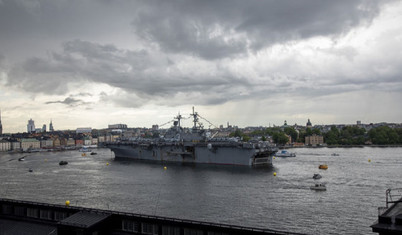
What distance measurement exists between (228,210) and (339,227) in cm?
720

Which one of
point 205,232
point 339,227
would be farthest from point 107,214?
point 339,227

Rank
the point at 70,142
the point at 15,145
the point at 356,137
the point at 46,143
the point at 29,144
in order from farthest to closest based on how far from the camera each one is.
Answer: the point at 70,142 → the point at 46,143 → the point at 29,144 → the point at 15,145 → the point at 356,137

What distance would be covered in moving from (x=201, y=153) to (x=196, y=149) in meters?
1.24

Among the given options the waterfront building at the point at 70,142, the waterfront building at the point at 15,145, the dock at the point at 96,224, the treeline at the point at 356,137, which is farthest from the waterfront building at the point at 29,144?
the dock at the point at 96,224

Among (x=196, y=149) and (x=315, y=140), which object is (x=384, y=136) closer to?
(x=315, y=140)

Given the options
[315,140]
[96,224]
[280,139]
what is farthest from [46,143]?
[96,224]

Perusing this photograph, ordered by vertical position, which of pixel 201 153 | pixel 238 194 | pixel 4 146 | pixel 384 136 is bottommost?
pixel 238 194

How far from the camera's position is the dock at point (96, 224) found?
11969 mm

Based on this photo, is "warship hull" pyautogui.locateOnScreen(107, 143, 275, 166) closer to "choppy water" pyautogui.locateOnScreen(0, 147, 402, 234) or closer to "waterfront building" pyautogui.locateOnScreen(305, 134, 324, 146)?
"choppy water" pyautogui.locateOnScreen(0, 147, 402, 234)

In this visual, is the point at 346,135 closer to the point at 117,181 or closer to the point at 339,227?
the point at 117,181

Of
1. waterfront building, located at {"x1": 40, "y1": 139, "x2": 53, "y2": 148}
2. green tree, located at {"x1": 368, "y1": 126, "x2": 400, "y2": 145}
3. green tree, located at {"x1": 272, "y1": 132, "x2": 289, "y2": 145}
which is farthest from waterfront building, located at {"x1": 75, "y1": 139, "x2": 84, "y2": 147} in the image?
green tree, located at {"x1": 368, "y1": 126, "x2": 400, "y2": 145}

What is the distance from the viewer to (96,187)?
112 ft

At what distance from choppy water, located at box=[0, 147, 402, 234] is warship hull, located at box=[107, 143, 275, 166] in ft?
15.2

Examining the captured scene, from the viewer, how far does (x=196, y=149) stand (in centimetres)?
5341
